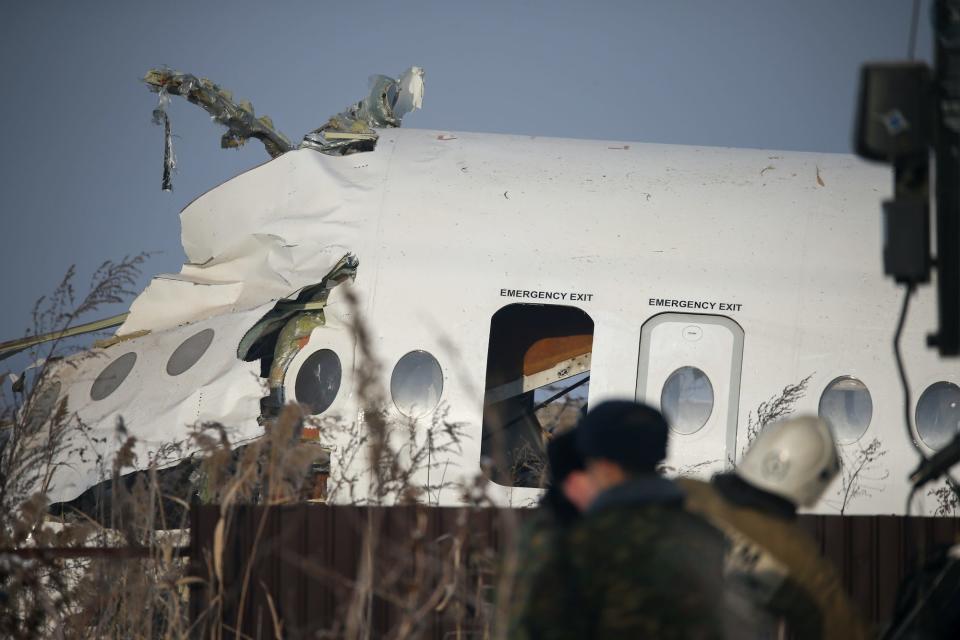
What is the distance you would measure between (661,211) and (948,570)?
5.35 m

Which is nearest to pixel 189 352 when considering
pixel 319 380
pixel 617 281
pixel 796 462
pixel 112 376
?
pixel 112 376

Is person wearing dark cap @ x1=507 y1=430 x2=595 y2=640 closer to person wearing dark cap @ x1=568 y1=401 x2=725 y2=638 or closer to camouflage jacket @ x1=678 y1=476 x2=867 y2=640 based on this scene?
person wearing dark cap @ x1=568 y1=401 x2=725 y2=638

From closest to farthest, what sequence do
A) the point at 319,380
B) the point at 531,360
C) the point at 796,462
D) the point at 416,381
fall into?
the point at 796,462 → the point at 416,381 → the point at 319,380 → the point at 531,360

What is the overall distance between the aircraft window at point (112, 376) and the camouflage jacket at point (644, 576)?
7.66m

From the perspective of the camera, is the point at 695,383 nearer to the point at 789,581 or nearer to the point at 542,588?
the point at 789,581

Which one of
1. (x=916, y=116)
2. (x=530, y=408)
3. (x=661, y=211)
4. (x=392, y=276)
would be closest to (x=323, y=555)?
(x=916, y=116)

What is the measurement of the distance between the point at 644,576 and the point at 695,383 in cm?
585

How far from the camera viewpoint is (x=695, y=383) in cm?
834

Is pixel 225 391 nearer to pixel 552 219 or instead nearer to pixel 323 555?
pixel 552 219

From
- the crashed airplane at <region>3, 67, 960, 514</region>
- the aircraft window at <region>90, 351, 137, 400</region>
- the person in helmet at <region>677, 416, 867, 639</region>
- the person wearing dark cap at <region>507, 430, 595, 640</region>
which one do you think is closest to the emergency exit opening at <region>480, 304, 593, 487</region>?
the crashed airplane at <region>3, 67, 960, 514</region>

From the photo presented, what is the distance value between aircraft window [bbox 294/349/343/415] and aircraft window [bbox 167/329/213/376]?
97cm

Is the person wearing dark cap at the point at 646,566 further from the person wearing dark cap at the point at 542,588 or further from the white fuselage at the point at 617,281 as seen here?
the white fuselage at the point at 617,281

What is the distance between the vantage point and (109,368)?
32.6ft

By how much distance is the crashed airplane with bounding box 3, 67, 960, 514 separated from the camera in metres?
8.20
